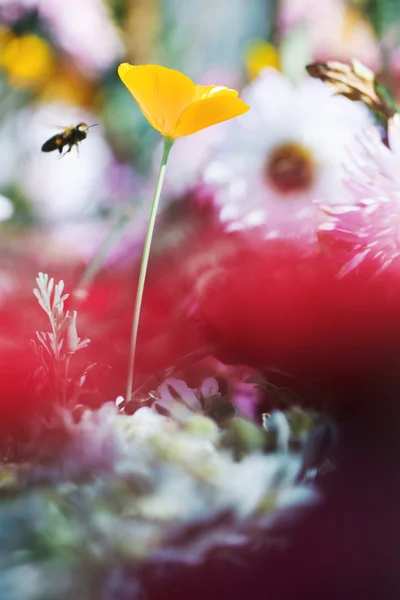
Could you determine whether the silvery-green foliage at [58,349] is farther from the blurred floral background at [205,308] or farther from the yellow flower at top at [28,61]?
the yellow flower at top at [28,61]

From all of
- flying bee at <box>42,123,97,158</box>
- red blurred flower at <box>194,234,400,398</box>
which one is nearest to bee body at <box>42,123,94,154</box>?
flying bee at <box>42,123,97,158</box>

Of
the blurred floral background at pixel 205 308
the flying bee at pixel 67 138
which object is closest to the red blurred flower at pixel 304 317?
the blurred floral background at pixel 205 308

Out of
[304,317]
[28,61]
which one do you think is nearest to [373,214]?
[304,317]

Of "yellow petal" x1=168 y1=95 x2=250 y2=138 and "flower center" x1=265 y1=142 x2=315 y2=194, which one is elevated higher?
"flower center" x1=265 y1=142 x2=315 y2=194

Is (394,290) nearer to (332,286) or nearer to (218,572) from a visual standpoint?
(332,286)

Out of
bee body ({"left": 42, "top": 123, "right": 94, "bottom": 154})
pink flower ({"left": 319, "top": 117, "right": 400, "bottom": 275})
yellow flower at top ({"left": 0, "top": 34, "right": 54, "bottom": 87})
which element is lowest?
pink flower ({"left": 319, "top": 117, "right": 400, "bottom": 275})

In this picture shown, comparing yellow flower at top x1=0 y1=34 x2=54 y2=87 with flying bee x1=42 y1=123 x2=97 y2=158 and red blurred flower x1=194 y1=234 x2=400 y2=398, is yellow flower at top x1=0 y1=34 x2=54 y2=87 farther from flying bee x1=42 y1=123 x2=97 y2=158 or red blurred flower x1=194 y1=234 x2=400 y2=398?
red blurred flower x1=194 y1=234 x2=400 y2=398
